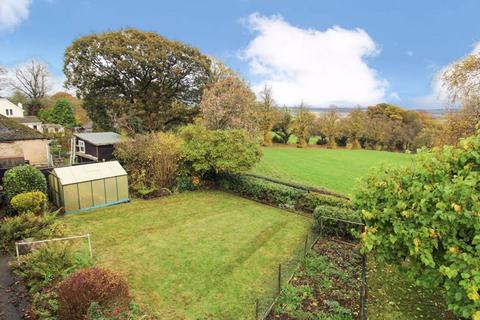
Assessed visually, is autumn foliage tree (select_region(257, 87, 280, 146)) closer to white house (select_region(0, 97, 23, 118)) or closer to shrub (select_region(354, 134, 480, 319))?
shrub (select_region(354, 134, 480, 319))

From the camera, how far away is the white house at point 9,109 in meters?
48.7

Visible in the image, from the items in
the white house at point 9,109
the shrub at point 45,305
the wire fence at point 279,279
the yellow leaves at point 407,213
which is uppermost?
the white house at point 9,109

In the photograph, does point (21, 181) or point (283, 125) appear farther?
point (283, 125)

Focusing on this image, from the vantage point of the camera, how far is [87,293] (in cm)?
729

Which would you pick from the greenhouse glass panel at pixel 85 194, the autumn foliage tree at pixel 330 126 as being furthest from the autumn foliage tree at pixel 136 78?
the autumn foliage tree at pixel 330 126

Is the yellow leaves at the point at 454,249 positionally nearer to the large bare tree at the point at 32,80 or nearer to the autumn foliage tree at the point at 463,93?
the autumn foliage tree at the point at 463,93

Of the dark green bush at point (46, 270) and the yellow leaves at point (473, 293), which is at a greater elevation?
the yellow leaves at point (473, 293)

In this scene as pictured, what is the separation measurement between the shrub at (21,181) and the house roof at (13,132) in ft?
21.3

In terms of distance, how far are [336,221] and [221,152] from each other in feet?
30.4

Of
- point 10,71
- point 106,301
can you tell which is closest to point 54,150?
point 106,301

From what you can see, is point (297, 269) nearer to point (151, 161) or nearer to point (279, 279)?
point (279, 279)

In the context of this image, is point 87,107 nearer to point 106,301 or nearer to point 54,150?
point 54,150

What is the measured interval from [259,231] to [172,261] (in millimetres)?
4766

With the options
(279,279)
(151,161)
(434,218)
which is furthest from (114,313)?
(151,161)
